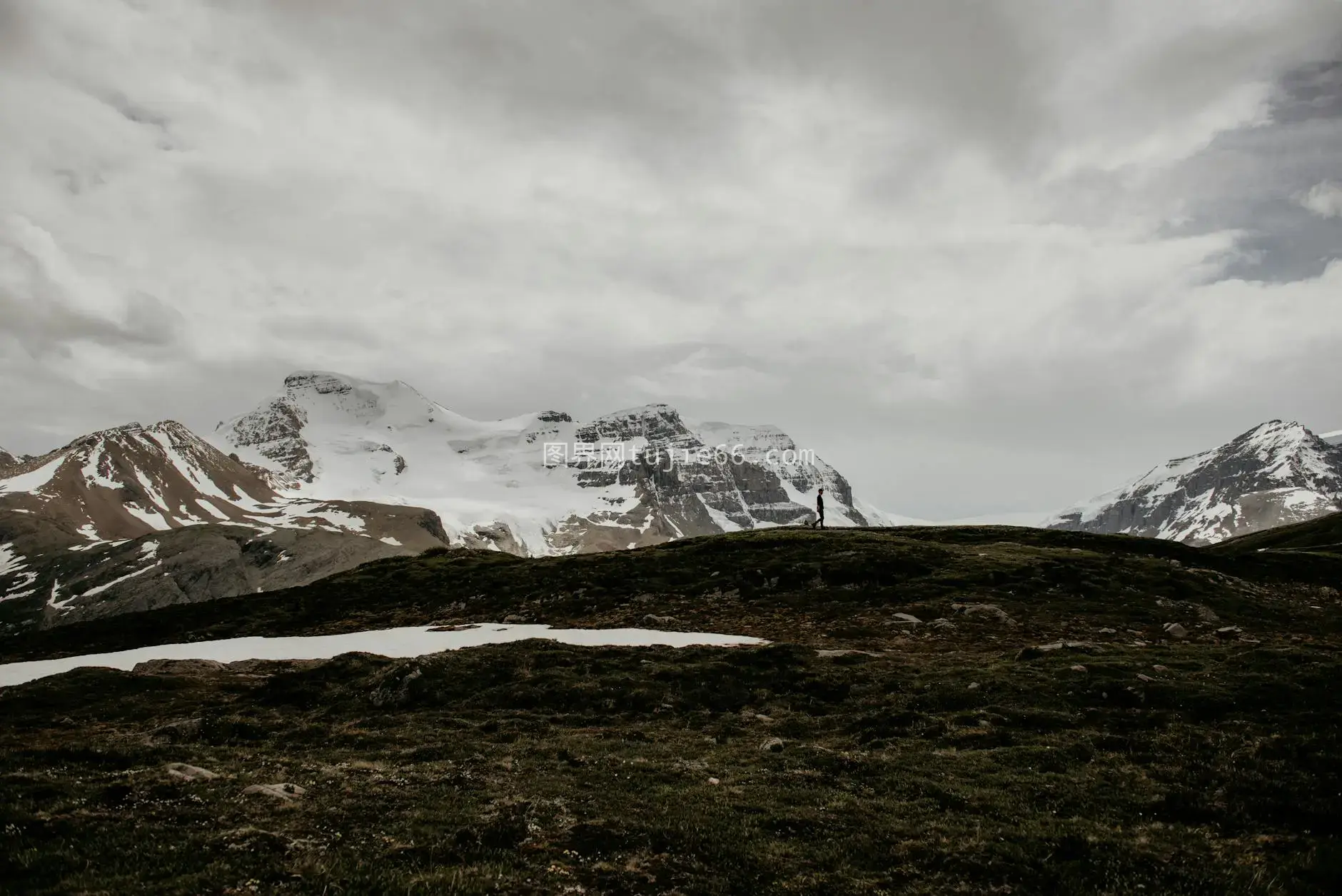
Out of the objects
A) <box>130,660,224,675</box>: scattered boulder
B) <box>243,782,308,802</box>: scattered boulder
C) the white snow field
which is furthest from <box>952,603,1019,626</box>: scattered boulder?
<box>130,660,224,675</box>: scattered boulder

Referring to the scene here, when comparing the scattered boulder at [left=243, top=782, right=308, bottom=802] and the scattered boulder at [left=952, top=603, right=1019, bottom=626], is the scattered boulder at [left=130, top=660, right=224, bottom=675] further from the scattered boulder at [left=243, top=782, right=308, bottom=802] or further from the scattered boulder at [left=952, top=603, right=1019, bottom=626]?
the scattered boulder at [left=952, top=603, right=1019, bottom=626]

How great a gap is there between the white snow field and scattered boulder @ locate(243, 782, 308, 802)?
2123 cm

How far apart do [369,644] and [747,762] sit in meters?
30.6

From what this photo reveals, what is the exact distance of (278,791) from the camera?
17234 mm

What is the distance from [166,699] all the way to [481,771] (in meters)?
20.7

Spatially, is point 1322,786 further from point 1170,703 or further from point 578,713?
point 578,713

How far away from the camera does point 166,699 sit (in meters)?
32.3

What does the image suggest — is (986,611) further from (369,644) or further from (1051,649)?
(369,644)

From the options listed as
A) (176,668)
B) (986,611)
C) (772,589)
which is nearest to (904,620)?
(986,611)

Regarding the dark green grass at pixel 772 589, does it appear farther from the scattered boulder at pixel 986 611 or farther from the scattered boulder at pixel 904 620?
the scattered boulder at pixel 904 620

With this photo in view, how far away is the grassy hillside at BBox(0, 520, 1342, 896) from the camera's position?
44.0ft

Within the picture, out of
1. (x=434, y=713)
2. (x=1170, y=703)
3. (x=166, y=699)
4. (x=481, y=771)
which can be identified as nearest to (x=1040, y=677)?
(x=1170, y=703)

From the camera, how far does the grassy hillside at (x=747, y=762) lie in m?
13.4

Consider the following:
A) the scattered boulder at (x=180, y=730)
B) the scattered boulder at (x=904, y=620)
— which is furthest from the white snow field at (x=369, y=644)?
the scattered boulder at (x=180, y=730)
